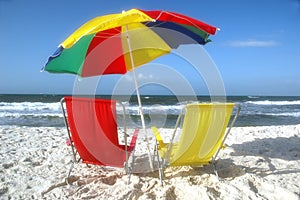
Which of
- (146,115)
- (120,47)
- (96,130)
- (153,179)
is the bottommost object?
(146,115)

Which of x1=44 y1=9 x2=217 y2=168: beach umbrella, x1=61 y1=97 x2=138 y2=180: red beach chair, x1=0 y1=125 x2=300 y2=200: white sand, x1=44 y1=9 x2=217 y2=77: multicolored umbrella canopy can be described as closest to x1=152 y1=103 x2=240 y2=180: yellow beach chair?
x1=0 y1=125 x2=300 y2=200: white sand

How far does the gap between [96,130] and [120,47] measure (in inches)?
64.6

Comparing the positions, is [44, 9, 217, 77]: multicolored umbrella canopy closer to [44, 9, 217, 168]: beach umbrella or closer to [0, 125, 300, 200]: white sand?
[44, 9, 217, 168]: beach umbrella

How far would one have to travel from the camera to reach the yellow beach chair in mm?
3469

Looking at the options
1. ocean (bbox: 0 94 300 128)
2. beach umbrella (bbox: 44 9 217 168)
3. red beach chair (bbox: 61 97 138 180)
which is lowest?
ocean (bbox: 0 94 300 128)

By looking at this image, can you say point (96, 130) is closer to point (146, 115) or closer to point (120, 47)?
point (120, 47)

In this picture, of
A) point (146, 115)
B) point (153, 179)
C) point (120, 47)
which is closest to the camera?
point (153, 179)

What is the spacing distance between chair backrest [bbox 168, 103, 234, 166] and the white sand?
275mm

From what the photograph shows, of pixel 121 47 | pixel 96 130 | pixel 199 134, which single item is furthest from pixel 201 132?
pixel 121 47

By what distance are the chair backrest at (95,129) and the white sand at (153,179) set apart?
0.30 metres

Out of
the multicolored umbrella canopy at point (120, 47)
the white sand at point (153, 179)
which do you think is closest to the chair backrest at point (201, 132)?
the white sand at point (153, 179)

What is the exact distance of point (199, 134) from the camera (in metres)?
3.64

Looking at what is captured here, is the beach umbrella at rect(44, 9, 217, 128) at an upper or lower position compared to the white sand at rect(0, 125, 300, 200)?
upper

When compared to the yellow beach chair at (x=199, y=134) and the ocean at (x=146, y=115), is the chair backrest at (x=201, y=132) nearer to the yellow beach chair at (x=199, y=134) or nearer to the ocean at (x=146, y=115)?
the yellow beach chair at (x=199, y=134)
